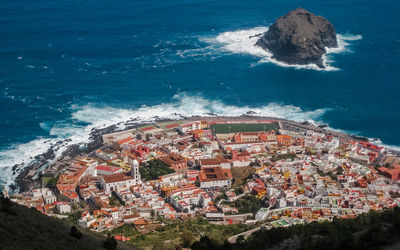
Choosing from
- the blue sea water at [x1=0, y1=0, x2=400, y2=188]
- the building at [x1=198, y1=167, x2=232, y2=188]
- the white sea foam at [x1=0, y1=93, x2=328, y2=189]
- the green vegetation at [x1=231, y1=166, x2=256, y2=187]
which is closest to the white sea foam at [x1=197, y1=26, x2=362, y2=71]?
the blue sea water at [x1=0, y1=0, x2=400, y2=188]

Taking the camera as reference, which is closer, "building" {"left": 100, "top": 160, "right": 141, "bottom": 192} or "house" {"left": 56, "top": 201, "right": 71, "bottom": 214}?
"house" {"left": 56, "top": 201, "right": 71, "bottom": 214}

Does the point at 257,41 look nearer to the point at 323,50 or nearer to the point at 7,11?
the point at 323,50

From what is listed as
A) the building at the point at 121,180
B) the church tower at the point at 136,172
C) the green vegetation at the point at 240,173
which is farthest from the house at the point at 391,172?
the building at the point at 121,180

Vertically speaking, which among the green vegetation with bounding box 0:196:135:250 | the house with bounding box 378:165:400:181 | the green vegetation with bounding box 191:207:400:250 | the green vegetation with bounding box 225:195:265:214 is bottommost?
the house with bounding box 378:165:400:181

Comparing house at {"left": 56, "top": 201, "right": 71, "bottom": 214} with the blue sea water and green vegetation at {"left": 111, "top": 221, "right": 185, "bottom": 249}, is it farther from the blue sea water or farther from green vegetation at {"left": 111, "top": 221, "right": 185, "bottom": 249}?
the blue sea water

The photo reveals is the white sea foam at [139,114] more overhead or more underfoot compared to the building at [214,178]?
more overhead

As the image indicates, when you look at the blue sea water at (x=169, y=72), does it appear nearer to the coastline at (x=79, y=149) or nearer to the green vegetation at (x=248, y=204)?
the coastline at (x=79, y=149)

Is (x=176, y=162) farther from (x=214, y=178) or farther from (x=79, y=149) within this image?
(x=79, y=149)
